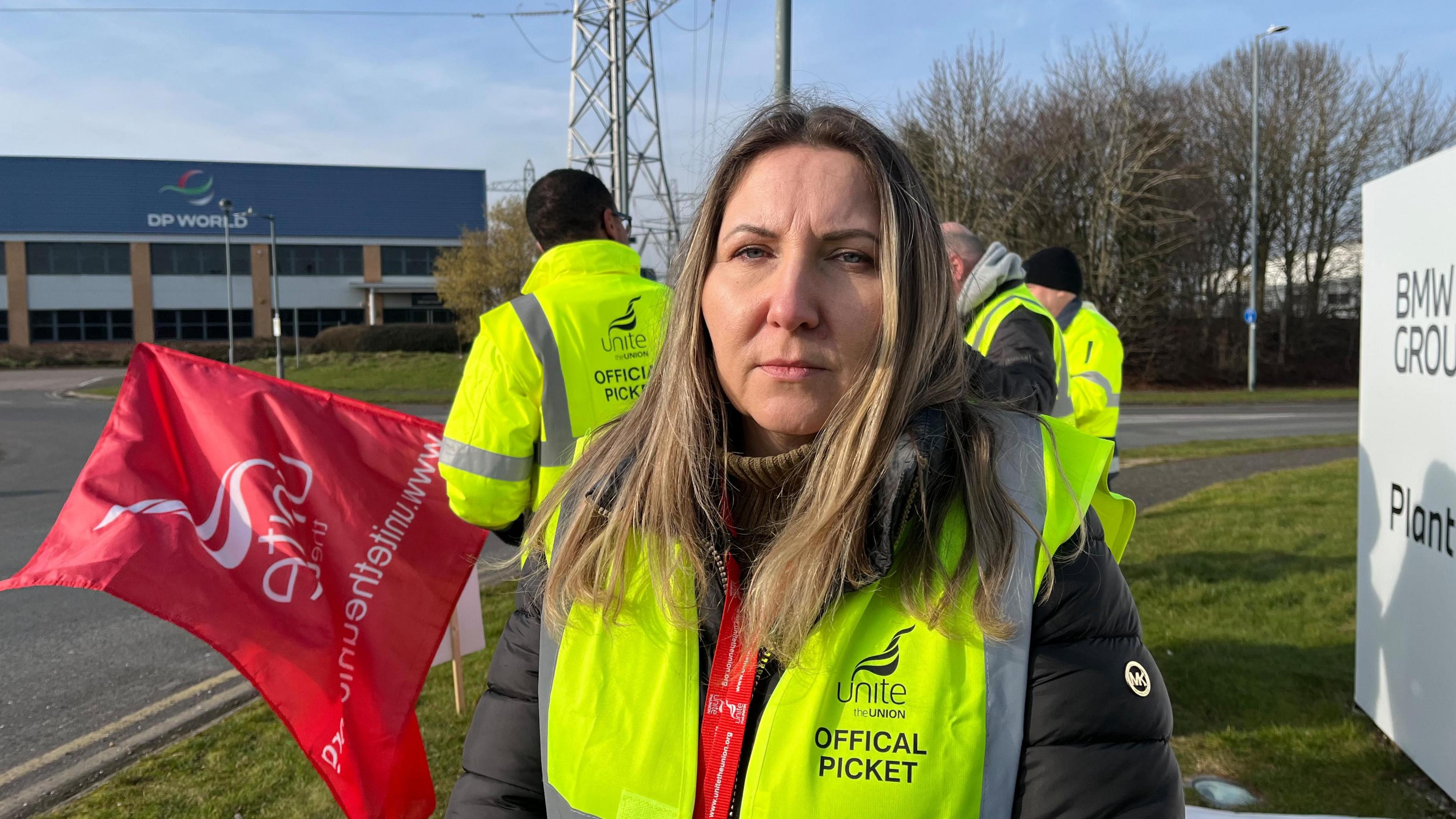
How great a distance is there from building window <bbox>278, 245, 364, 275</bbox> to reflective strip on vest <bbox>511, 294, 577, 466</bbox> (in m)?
57.7

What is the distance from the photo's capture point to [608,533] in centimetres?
161

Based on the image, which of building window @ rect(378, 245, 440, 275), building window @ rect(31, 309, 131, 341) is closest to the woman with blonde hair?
building window @ rect(378, 245, 440, 275)

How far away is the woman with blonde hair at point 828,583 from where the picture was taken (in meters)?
1.34

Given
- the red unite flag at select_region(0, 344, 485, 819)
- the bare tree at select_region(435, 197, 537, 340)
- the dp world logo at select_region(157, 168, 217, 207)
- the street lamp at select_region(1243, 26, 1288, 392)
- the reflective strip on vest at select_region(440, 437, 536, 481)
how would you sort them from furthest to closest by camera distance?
the dp world logo at select_region(157, 168, 217, 207) → the bare tree at select_region(435, 197, 537, 340) → the street lamp at select_region(1243, 26, 1288, 392) → the reflective strip on vest at select_region(440, 437, 536, 481) → the red unite flag at select_region(0, 344, 485, 819)

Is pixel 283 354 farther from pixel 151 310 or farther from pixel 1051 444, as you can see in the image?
pixel 1051 444

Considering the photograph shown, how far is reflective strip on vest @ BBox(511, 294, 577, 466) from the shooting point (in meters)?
3.33

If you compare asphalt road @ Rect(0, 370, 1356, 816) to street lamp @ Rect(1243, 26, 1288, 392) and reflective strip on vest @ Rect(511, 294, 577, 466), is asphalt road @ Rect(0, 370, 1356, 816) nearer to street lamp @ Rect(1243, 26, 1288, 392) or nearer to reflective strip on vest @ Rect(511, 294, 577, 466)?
reflective strip on vest @ Rect(511, 294, 577, 466)

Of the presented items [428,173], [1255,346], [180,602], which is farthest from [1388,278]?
[428,173]

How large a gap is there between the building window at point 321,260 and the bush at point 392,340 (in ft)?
50.2

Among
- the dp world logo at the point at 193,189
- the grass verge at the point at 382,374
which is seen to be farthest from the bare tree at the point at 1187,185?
the dp world logo at the point at 193,189

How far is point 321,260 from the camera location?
5653 cm

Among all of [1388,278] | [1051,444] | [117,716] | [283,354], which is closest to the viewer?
[1051,444]

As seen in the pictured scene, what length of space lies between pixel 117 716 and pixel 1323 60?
3733 centimetres

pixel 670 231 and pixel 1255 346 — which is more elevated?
pixel 670 231
